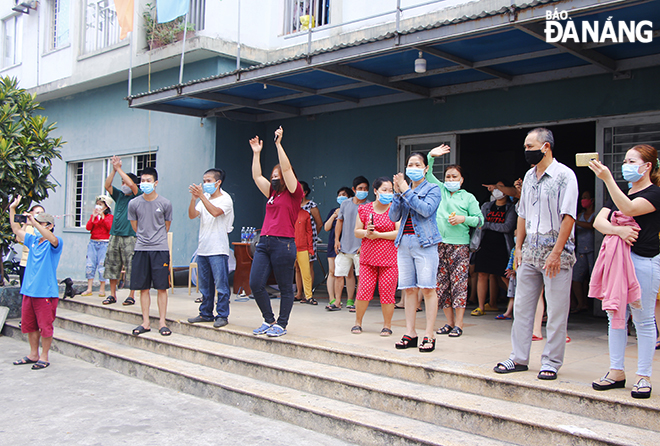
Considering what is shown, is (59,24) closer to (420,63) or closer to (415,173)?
(420,63)

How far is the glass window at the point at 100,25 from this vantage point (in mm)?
13391

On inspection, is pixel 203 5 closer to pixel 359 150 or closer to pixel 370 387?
pixel 359 150

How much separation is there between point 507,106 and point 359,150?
2664 millimetres

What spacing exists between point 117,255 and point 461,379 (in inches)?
240

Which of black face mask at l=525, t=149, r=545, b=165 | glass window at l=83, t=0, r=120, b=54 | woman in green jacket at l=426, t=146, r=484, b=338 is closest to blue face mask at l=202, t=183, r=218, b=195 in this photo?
woman in green jacket at l=426, t=146, r=484, b=338

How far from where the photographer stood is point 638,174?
3.91 metres

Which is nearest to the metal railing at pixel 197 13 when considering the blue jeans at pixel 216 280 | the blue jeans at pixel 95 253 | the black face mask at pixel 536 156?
the blue jeans at pixel 95 253

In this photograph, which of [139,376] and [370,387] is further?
[139,376]

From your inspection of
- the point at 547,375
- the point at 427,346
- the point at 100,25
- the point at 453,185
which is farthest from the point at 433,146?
the point at 100,25

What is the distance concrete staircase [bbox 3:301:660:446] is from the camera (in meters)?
3.56

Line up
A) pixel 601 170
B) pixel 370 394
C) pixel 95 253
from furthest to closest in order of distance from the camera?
pixel 95 253 → pixel 370 394 → pixel 601 170

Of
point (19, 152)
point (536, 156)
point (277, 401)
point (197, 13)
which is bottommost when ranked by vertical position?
point (277, 401)

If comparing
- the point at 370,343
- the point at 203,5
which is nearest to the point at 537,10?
the point at 370,343

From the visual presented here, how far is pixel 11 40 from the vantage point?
16.8 m
